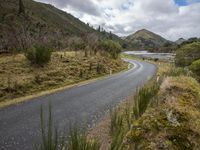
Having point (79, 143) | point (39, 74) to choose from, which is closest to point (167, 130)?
point (79, 143)

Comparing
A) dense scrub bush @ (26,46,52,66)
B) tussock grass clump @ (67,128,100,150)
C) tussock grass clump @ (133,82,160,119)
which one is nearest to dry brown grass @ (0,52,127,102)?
dense scrub bush @ (26,46,52,66)

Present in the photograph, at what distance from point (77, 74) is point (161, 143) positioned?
59.6 ft

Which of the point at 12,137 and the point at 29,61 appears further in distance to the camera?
the point at 29,61

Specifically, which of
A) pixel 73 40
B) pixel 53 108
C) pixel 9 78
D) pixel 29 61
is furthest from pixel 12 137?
pixel 73 40

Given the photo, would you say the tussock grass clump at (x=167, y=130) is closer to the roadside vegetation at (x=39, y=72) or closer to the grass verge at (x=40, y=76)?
the grass verge at (x=40, y=76)

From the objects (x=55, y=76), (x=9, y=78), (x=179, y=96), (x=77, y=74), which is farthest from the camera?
(x=77, y=74)

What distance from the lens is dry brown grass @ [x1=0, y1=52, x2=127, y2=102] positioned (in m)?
15.0

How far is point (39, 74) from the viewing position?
18.9 m

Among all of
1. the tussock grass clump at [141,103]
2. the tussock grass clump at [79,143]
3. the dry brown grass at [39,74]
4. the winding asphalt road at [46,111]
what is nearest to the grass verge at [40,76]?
the dry brown grass at [39,74]

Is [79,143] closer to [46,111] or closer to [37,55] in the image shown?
[46,111]

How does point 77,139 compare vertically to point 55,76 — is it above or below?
above

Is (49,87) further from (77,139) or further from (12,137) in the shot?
(77,139)

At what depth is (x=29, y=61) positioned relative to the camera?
21234mm

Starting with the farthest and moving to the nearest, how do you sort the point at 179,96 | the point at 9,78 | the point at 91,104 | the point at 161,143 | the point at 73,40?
1. the point at 73,40
2. the point at 9,78
3. the point at 91,104
4. the point at 179,96
5. the point at 161,143
